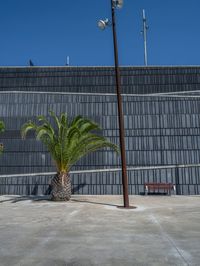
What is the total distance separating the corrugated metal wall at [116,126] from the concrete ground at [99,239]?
33.7 ft

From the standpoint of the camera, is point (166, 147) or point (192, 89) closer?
point (166, 147)

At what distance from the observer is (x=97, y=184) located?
22000 mm

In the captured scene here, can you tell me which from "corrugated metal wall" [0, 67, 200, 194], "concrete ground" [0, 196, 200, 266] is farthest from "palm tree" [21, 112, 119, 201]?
"concrete ground" [0, 196, 200, 266]

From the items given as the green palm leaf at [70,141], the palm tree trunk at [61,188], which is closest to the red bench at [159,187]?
the green palm leaf at [70,141]

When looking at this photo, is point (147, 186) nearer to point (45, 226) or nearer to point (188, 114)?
point (188, 114)

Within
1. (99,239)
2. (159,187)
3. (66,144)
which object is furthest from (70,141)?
(99,239)

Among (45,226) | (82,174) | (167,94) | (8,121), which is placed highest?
(167,94)

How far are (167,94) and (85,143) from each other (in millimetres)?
11198

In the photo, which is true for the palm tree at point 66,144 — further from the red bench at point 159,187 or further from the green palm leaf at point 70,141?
the red bench at point 159,187

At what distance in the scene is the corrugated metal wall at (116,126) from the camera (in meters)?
22.0

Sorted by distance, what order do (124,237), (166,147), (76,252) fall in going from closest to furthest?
(76,252) < (124,237) < (166,147)

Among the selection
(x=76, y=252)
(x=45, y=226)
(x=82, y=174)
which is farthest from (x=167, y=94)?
(x=76, y=252)

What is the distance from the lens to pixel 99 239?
744cm

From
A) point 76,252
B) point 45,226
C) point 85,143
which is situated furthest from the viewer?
point 85,143
